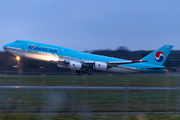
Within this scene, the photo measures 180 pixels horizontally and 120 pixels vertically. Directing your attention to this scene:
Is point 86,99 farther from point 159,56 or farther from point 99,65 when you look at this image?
point 159,56

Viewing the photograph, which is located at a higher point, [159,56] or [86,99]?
[159,56]

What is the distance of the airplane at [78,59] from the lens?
2477 cm

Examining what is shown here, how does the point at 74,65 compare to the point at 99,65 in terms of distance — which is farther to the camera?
the point at 99,65

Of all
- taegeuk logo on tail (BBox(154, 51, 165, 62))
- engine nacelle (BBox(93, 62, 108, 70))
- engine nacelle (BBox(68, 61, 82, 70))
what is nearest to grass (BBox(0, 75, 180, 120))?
engine nacelle (BBox(68, 61, 82, 70))

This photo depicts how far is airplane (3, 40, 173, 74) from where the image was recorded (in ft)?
81.3

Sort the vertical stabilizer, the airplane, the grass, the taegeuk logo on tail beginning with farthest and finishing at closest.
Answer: the taegeuk logo on tail < the vertical stabilizer < the airplane < the grass

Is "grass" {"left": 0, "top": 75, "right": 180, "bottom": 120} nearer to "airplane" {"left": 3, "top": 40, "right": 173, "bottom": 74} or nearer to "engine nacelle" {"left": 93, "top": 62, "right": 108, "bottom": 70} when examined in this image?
"airplane" {"left": 3, "top": 40, "right": 173, "bottom": 74}

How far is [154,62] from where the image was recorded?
2786cm

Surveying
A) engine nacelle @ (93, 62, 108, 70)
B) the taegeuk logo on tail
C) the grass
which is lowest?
the grass

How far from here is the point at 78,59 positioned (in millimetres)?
26047

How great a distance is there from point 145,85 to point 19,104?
5615 millimetres

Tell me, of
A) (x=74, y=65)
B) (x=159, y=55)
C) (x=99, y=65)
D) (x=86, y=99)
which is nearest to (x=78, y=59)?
(x=74, y=65)

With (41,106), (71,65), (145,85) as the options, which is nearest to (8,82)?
(41,106)

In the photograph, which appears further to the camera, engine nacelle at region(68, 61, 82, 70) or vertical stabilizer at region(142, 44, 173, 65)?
vertical stabilizer at region(142, 44, 173, 65)
